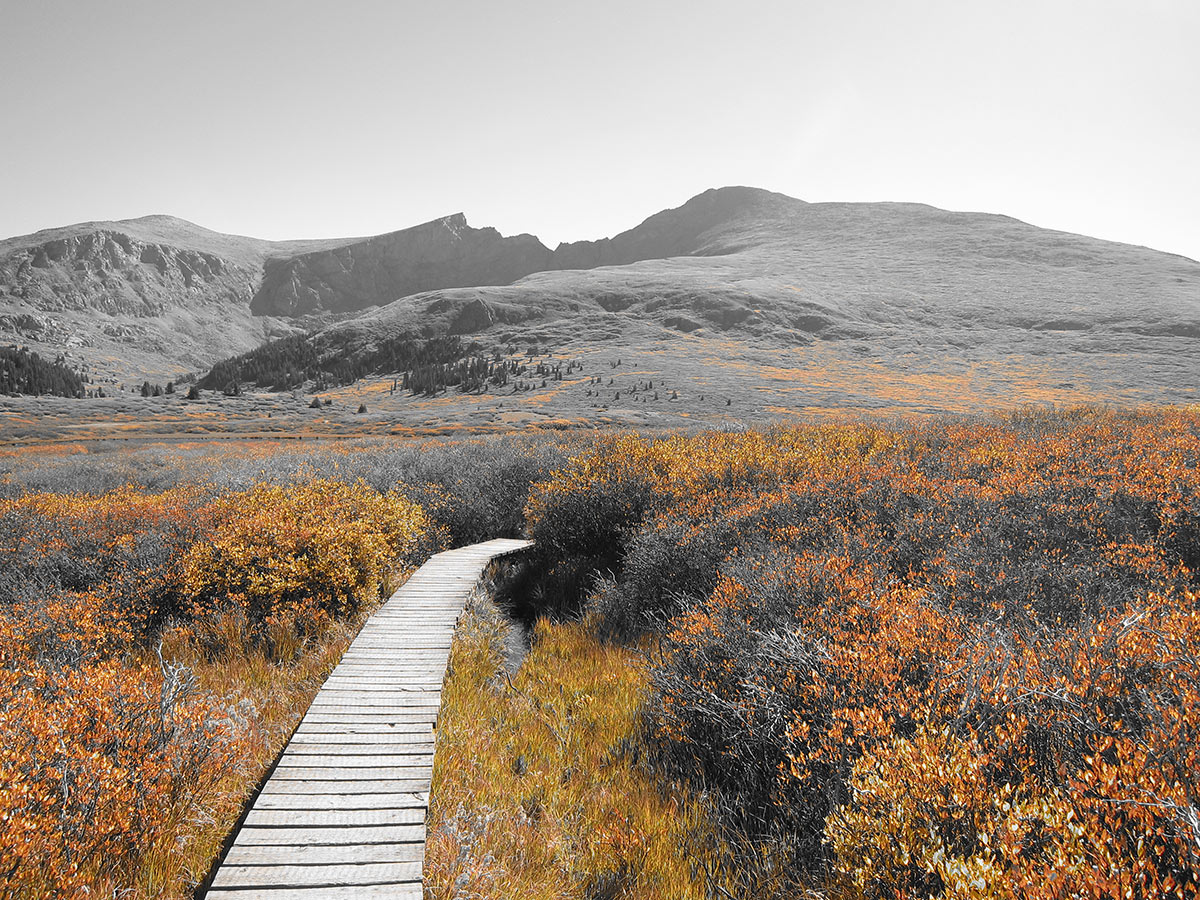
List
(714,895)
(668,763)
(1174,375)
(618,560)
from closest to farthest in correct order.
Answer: (714,895)
(668,763)
(618,560)
(1174,375)

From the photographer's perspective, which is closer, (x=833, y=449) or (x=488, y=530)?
(x=833, y=449)

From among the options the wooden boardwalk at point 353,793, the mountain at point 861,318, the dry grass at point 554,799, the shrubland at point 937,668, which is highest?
the mountain at point 861,318

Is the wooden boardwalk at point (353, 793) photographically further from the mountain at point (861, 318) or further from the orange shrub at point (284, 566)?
the mountain at point (861, 318)

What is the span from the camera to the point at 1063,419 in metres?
15.8

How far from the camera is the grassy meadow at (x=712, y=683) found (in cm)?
265

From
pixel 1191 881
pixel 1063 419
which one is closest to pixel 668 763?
pixel 1191 881

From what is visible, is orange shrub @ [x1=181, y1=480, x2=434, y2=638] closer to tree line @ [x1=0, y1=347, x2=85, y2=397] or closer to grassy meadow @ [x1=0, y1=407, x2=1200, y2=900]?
grassy meadow @ [x1=0, y1=407, x2=1200, y2=900]

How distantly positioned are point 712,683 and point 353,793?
2769mm

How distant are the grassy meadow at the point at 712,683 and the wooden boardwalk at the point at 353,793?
0.22 metres

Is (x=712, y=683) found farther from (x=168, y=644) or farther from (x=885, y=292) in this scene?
(x=885, y=292)

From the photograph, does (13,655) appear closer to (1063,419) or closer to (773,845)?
(773,845)

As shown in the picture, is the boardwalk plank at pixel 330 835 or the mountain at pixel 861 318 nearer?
the boardwalk plank at pixel 330 835

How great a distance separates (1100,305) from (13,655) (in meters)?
128

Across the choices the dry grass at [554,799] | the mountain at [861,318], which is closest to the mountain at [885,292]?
the mountain at [861,318]
